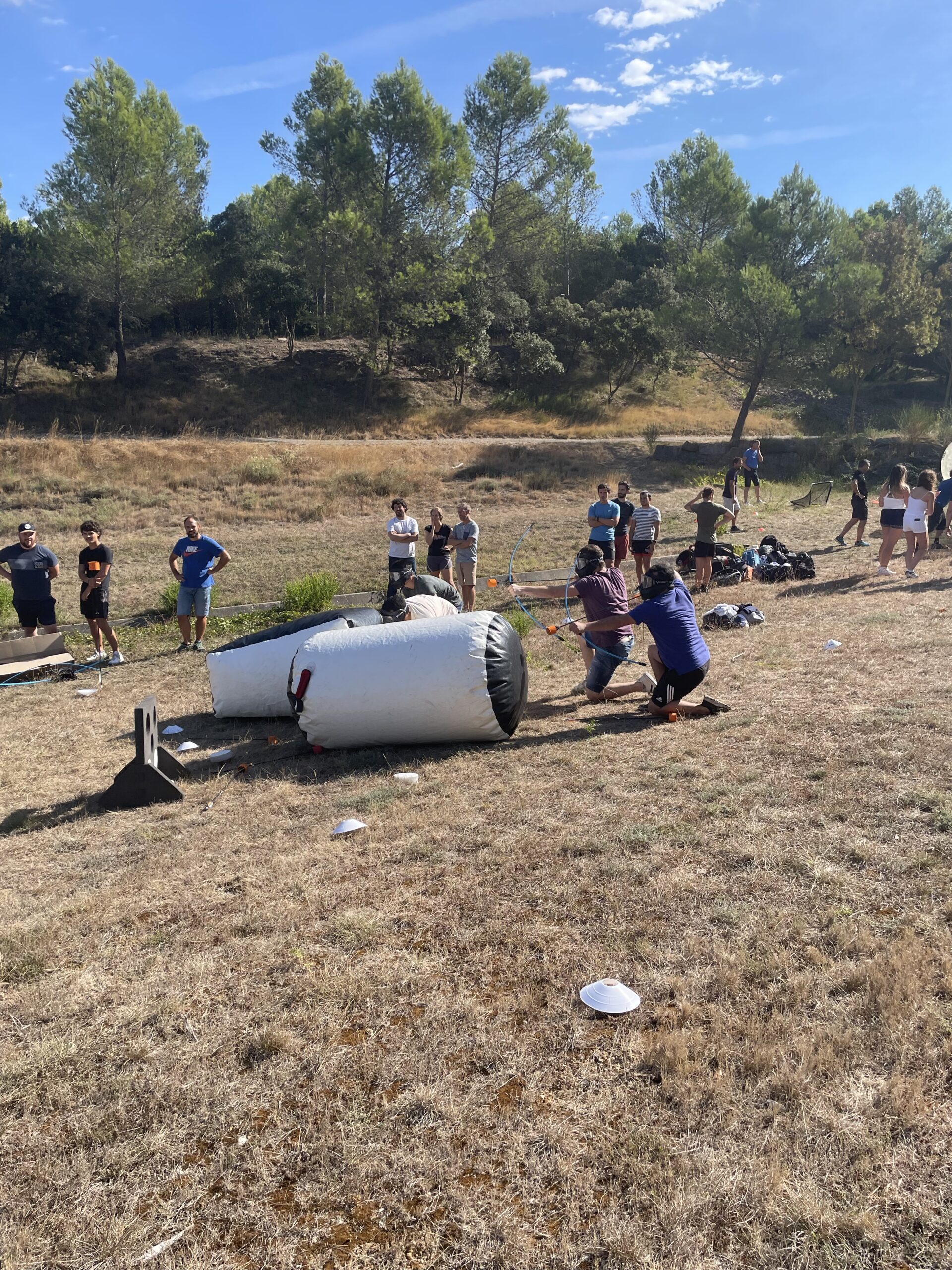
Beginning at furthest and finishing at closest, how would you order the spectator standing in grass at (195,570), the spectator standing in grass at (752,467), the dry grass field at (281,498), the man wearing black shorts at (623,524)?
the spectator standing in grass at (752,467)
the dry grass field at (281,498)
the man wearing black shorts at (623,524)
the spectator standing in grass at (195,570)

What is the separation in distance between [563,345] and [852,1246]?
46677mm

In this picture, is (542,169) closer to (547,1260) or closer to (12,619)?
(12,619)

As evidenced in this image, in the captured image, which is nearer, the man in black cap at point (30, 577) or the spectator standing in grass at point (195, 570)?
the man in black cap at point (30, 577)

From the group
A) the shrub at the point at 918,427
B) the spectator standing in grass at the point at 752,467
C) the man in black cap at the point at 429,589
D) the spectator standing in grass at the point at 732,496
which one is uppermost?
the shrub at the point at 918,427

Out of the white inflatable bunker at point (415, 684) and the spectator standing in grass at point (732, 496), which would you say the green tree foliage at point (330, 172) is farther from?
the white inflatable bunker at point (415, 684)

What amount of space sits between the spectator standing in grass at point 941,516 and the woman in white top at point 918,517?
5.90 ft

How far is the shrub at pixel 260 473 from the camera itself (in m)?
24.4

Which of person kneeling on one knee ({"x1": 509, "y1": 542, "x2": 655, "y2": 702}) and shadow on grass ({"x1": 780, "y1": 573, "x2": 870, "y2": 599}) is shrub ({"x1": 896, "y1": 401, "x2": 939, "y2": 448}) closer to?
shadow on grass ({"x1": 780, "y1": 573, "x2": 870, "y2": 599})

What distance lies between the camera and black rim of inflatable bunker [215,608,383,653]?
8.36m

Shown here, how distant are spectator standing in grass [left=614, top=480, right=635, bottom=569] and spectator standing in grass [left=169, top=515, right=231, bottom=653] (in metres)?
6.11

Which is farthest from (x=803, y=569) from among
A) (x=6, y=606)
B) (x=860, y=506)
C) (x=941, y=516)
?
(x=6, y=606)

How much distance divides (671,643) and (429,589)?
3325 millimetres

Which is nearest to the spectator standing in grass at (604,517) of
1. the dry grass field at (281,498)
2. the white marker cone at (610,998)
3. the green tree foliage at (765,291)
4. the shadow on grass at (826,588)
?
the shadow on grass at (826,588)

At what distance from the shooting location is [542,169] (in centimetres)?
5003
